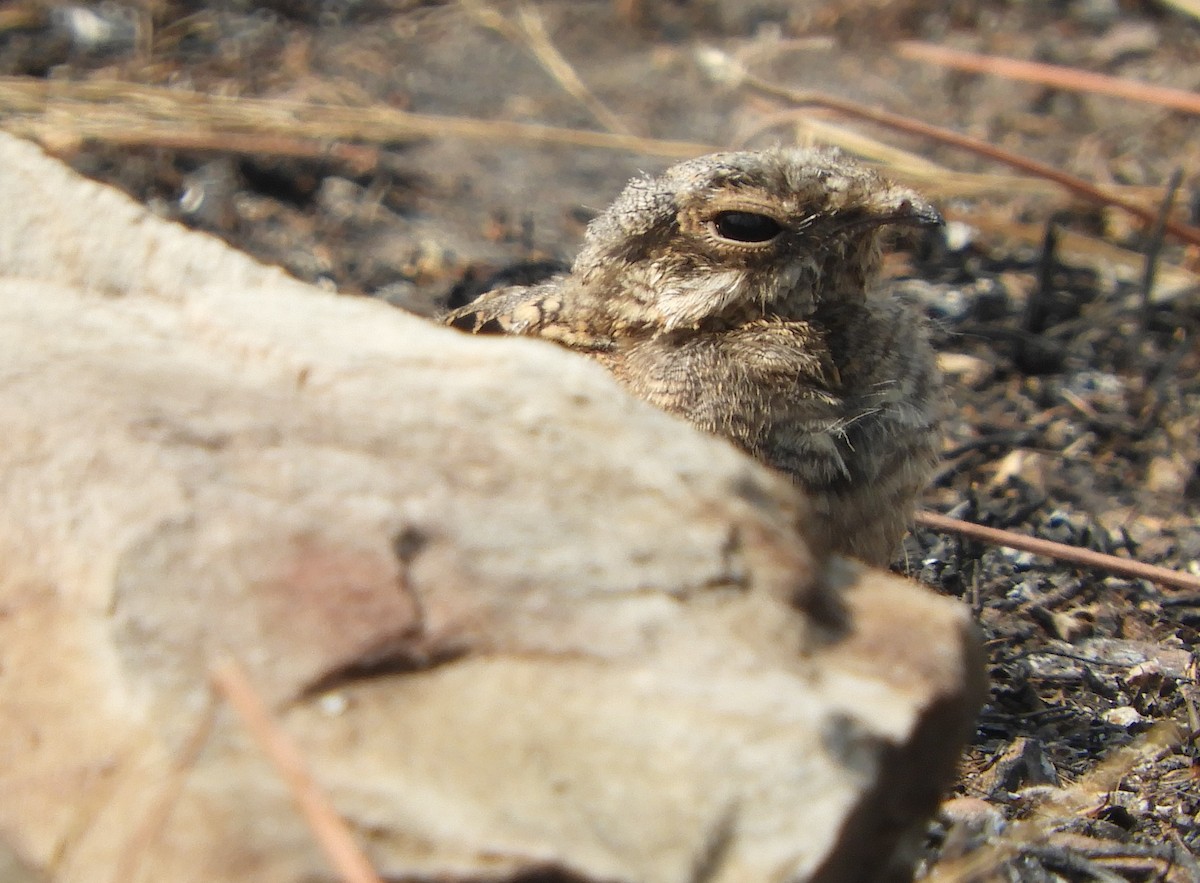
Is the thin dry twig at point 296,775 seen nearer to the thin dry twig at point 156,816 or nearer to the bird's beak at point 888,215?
the thin dry twig at point 156,816

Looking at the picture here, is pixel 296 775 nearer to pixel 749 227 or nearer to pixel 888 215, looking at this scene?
pixel 749 227

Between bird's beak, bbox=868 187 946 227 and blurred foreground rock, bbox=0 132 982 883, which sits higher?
bird's beak, bbox=868 187 946 227

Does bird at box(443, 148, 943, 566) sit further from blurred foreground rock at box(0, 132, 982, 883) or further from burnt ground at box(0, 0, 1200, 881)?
blurred foreground rock at box(0, 132, 982, 883)

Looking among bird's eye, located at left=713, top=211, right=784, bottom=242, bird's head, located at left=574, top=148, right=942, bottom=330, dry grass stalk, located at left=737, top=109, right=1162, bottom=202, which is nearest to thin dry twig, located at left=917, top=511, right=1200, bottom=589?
bird's head, located at left=574, top=148, right=942, bottom=330

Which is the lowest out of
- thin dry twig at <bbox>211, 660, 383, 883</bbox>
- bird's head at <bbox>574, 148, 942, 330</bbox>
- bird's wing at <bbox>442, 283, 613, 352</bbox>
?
bird's wing at <bbox>442, 283, 613, 352</bbox>

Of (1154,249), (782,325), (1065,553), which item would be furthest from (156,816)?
(1154,249)

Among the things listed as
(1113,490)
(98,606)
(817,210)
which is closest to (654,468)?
(98,606)
